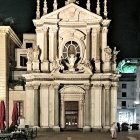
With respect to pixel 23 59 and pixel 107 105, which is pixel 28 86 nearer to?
pixel 107 105

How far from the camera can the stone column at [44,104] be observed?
215 feet

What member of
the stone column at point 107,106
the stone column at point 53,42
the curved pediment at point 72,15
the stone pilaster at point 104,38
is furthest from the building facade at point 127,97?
the stone column at point 53,42

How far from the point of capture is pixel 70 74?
6500cm

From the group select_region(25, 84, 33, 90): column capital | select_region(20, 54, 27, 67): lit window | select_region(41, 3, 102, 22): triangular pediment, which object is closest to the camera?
select_region(25, 84, 33, 90): column capital

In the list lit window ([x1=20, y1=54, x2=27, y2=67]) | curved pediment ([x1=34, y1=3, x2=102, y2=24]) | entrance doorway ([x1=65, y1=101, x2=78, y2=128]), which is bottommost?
entrance doorway ([x1=65, y1=101, x2=78, y2=128])

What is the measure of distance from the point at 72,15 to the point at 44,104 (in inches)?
480

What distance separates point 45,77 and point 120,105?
4202 centimetres

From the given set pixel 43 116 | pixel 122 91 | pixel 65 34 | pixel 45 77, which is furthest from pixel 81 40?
pixel 122 91

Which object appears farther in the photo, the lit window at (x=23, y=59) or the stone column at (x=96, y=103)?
the lit window at (x=23, y=59)

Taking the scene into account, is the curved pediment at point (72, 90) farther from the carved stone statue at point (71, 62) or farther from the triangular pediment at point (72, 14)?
the triangular pediment at point (72, 14)

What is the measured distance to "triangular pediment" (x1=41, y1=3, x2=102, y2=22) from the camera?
6650cm

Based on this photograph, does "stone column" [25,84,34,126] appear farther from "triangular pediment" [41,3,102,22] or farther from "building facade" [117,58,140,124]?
"building facade" [117,58,140,124]

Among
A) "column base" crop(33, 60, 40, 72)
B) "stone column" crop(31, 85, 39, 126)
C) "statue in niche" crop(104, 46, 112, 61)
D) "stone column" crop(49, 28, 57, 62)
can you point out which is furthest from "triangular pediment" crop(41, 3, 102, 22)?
"stone column" crop(31, 85, 39, 126)

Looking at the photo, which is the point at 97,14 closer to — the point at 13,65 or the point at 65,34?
the point at 65,34
